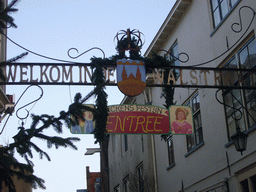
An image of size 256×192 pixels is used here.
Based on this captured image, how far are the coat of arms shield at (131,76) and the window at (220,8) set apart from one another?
16.7ft

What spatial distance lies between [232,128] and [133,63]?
491 cm

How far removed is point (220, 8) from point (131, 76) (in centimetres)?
619

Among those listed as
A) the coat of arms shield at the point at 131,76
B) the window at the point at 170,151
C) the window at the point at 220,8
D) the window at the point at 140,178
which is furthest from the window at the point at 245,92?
the window at the point at 140,178

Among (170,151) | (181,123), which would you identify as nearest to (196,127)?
(170,151)

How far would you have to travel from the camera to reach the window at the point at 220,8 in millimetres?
13496

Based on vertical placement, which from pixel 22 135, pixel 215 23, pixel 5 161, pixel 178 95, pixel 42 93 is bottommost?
pixel 5 161

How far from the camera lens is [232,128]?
1298 cm

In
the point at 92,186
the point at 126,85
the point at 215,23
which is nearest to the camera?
the point at 126,85

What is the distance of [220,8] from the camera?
46.5ft

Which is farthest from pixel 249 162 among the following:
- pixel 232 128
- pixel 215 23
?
pixel 215 23

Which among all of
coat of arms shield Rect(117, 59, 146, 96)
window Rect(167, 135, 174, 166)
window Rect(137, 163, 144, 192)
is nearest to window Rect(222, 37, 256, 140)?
coat of arms shield Rect(117, 59, 146, 96)

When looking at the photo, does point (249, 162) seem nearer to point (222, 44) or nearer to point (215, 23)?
point (222, 44)

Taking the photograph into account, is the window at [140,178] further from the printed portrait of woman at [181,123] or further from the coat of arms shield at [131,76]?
the coat of arms shield at [131,76]

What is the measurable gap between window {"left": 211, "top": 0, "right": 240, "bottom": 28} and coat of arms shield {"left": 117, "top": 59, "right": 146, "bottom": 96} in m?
5.08
